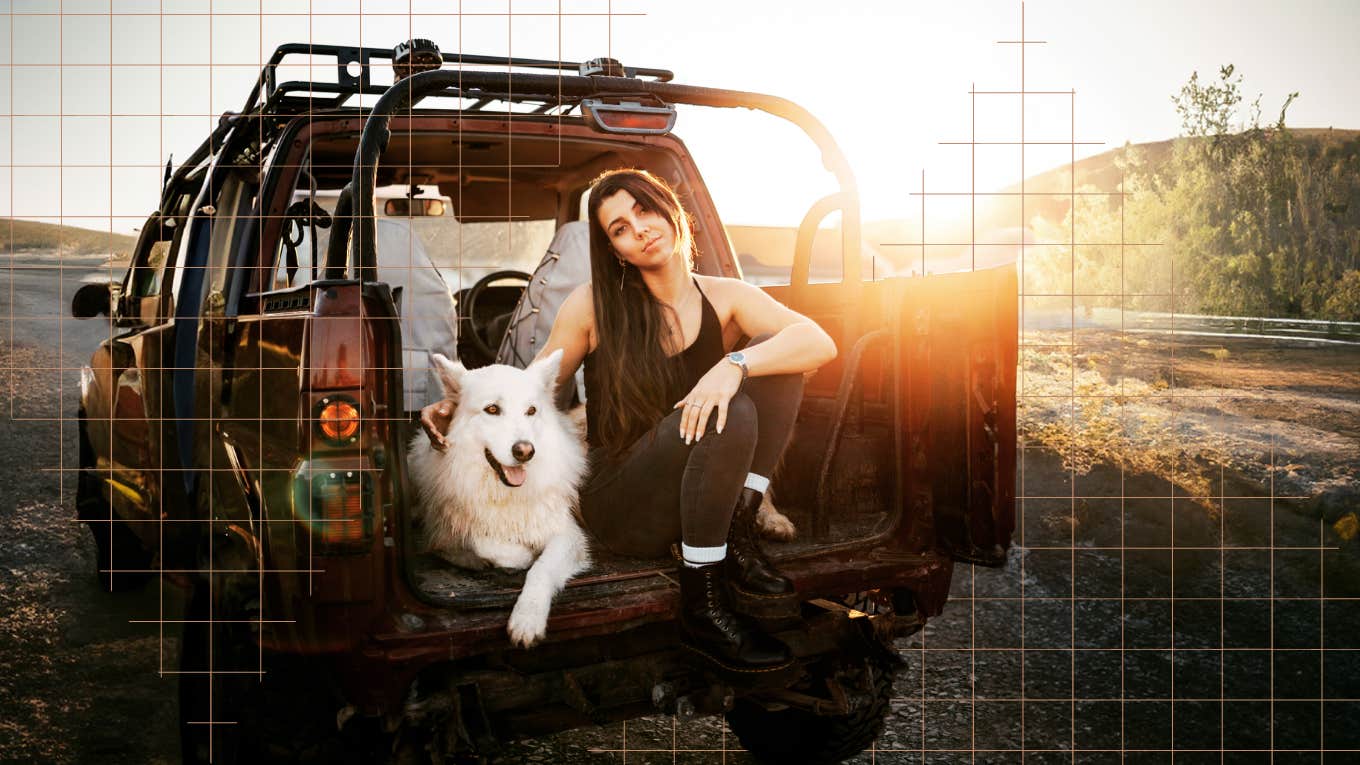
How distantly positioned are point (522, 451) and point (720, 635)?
2.71 ft

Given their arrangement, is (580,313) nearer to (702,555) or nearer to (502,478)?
(502,478)

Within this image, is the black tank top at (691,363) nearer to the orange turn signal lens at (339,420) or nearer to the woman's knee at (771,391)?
the woman's knee at (771,391)

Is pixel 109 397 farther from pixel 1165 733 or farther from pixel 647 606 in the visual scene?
pixel 1165 733

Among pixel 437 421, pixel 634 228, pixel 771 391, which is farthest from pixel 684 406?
pixel 437 421

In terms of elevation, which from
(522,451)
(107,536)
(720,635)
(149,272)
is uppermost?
(149,272)

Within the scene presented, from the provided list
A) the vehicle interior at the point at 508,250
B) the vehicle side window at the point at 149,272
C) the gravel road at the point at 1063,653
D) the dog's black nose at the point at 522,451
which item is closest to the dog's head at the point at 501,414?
the dog's black nose at the point at 522,451

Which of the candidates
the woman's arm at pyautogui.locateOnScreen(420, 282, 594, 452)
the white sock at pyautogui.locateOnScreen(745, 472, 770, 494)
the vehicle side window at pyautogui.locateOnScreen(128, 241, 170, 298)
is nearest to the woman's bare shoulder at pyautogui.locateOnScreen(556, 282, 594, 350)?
the woman's arm at pyautogui.locateOnScreen(420, 282, 594, 452)

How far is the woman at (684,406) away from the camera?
9.82 feet

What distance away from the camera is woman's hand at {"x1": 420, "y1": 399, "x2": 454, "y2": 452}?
302 centimetres

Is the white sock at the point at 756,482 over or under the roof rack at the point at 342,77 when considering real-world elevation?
under

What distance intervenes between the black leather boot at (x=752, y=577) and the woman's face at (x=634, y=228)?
92 cm

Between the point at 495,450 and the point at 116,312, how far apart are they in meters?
4.28

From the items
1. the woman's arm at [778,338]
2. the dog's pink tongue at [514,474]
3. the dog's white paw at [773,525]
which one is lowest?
the dog's white paw at [773,525]

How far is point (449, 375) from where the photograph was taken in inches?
120
